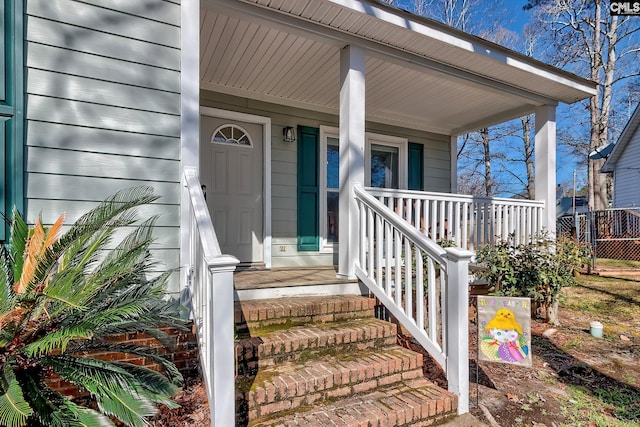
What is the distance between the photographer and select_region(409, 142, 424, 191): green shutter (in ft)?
20.5

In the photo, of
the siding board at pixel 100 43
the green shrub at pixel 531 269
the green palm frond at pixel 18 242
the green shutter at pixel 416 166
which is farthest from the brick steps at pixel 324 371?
the green shutter at pixel 416 166

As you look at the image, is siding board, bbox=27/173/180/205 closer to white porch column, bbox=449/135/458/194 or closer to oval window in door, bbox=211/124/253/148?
oval window in door, bbox=211/124/253/148

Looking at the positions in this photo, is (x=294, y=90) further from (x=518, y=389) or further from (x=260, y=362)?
(x=518, y=389)

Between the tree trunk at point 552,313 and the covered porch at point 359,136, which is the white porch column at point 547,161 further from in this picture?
the tree trunk at point 552,313

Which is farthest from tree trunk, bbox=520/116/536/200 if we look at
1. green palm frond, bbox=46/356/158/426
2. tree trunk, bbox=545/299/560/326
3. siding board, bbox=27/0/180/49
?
green palm frond, bbox=46/356/158/426

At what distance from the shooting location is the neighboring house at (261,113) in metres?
2.44

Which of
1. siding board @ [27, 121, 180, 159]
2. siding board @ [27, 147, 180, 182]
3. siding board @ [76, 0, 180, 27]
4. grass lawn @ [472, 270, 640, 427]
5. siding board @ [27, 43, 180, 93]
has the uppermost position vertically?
siding board @ [76, 0, 180, 27]

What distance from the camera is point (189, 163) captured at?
9.06ft

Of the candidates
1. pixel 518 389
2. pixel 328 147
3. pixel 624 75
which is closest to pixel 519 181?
pixel 624 75

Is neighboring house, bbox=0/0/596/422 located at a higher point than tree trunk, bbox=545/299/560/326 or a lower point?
higher

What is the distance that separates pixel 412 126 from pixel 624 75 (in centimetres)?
1224

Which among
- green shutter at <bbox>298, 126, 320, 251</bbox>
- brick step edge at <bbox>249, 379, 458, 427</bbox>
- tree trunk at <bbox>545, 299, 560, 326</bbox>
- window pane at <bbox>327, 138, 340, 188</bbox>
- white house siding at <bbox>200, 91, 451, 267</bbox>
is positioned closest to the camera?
brick step edge at <bbox>249, 379, 458, 427</bbox>

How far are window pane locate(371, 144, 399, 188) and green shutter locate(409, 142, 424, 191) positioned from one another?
26cm

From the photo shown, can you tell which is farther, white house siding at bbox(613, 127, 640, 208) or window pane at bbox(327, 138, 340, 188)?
white house siding at bbox(613, 127, 640, 208)
